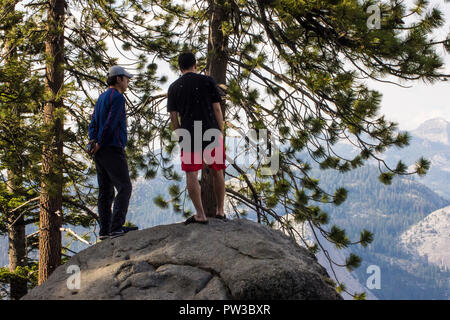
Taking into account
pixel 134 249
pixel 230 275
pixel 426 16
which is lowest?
pixel 230 275

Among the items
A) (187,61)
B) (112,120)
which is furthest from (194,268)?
(187,61)

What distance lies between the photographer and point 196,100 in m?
5.07

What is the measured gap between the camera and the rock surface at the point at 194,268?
381 cm

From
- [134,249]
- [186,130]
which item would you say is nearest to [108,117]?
[186,130]

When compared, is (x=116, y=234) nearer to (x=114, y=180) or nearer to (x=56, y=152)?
(x=114, y=180)

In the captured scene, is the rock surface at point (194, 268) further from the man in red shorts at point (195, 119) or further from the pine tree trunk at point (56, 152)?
the pine tree trunk at point (56, 152)

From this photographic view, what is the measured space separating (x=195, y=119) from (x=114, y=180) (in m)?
1.40

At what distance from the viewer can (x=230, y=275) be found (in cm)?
401

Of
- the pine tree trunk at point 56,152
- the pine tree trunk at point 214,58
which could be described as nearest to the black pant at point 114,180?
the pine tree trunk at point 214,58

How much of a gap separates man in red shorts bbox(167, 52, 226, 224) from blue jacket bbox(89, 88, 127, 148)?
69 centimetres

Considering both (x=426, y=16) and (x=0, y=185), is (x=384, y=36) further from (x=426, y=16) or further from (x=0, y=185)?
(x=0, y=185)
